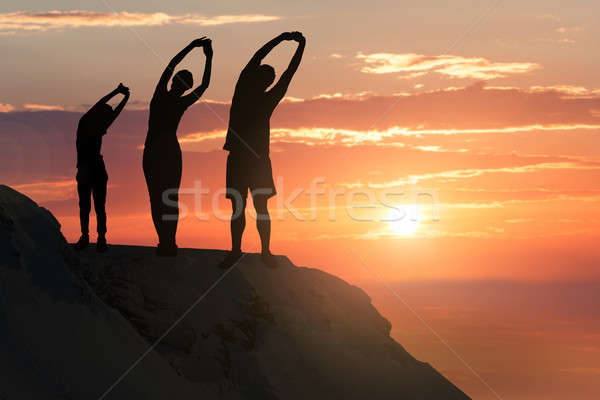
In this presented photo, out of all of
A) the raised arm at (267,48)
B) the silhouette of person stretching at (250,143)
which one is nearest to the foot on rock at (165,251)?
the silhouette of person stretching at (250,143)

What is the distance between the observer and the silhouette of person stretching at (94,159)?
13.9 metres

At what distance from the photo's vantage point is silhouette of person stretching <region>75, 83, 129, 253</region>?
13898mm

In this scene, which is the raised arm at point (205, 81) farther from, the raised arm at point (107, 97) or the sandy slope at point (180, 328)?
the sandy slope at point (180, 328)

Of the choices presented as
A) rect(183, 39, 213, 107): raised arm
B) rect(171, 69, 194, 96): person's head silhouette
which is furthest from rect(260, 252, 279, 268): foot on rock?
rect(171, 69, 194, 96): person's head silhouette

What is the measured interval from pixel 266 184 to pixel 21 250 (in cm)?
463

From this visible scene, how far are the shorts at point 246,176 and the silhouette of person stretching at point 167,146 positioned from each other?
953 millimetres

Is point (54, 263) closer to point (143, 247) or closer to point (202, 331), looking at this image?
point (202, 331)

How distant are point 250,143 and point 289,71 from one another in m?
1.44

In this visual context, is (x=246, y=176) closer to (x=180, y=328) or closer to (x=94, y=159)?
(x=94, y=159)

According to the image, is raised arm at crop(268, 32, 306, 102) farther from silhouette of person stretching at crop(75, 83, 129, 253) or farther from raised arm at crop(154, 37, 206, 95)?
silhouette of person stretching at crop(75, 83, 129, 253)

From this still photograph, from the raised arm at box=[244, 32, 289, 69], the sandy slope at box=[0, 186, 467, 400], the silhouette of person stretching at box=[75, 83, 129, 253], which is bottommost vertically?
the sandy slope at box=[0, 186, 467, 400]

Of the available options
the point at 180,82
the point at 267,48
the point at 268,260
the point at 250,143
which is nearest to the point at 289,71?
the point at 267,48

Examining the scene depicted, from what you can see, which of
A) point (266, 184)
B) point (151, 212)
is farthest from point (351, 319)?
point (151, 212)

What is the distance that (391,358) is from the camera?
13805 mm
